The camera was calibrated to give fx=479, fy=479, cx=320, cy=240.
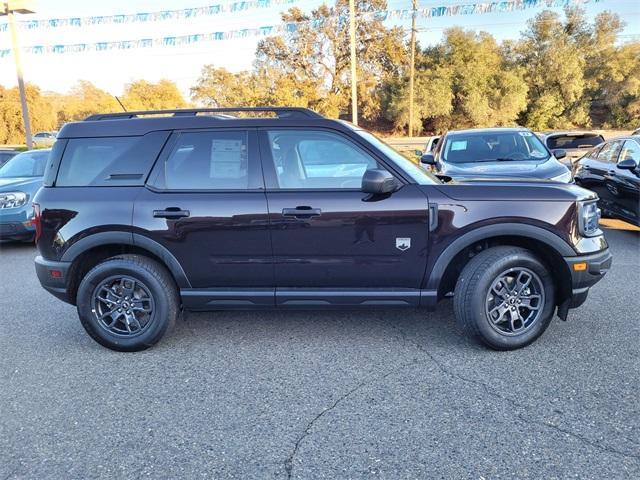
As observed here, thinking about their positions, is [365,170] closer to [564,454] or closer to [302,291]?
[302,291]

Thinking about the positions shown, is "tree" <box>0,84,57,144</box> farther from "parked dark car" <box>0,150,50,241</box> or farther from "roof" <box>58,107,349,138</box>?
"roof" <box>58,107,349,138</box>

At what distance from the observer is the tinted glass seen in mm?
12969

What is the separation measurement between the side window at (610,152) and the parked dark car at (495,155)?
779mm

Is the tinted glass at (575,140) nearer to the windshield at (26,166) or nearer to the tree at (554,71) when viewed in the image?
the windshield at (26,166)

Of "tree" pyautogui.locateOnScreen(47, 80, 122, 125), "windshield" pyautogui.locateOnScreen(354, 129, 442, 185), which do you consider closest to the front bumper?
"windshield" pyautogui.locateOnScreen(354, 129, 442, 185)

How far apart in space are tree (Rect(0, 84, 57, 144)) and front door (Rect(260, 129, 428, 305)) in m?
43.9

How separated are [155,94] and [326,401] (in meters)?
43.5

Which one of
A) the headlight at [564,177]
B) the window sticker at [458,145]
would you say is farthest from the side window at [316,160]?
the window sticker at [458,145]

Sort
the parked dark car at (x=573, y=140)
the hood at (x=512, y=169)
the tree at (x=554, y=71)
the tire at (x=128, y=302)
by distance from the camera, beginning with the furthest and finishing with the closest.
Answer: the tree at (x=554, y=71) < the parked dark car at (x=573, y=140) < the hood at (x=512, y=169) < the tire at (x=128, y=302)

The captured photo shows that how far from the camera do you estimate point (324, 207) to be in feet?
11.7

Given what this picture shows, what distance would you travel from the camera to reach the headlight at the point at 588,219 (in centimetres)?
355

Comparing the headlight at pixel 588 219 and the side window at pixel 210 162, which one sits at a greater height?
the side window at pixel 210 162

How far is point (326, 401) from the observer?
121 inches

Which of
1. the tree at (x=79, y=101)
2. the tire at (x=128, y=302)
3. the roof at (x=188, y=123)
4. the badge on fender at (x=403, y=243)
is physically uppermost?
the tree at (x=79, y=101)
